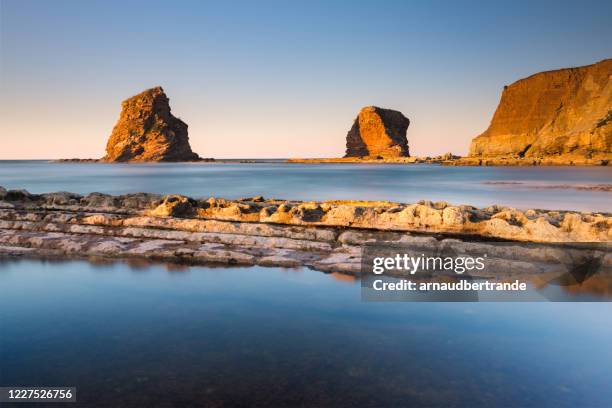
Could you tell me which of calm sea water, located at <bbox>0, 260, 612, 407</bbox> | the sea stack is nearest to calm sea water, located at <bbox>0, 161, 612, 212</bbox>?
calm sea water, located at <bbox>0, 260, 612, 407</bbox>

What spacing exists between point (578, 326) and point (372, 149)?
508 feet

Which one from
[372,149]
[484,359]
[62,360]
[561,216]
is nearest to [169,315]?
[62,360]

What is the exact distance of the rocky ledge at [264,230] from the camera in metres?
6.79

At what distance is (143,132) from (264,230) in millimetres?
138312

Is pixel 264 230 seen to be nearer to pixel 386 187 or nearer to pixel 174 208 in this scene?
pixel 174 208

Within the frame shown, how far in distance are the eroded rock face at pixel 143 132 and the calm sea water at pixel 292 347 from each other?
454 ft

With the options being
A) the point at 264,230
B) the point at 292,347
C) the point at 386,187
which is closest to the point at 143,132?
the point at 386,187

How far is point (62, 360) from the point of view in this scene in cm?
371

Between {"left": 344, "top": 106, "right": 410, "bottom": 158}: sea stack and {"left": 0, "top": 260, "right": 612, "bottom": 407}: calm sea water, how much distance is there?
490 ft

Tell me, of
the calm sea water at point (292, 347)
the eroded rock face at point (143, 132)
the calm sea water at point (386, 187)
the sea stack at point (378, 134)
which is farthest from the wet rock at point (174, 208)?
the sea stack at point (378, 134)

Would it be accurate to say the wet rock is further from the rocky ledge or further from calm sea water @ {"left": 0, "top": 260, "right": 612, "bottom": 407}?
calm sea water @ {"left": 0, "top": 260, "right": 612, "bottom": 407}

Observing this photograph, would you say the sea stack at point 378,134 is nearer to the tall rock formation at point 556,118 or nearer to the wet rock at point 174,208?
the tall rock formation at point 556,118

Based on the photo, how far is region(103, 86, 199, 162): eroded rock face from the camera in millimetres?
134250

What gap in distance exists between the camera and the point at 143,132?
134 meters
